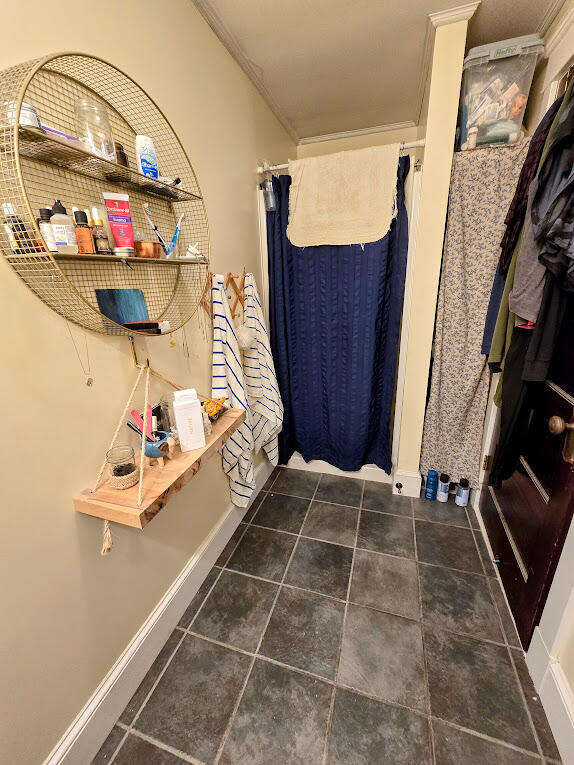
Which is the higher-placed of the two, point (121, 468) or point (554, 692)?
point (121, 468)

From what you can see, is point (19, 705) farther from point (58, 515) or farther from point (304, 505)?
point (304, 505)

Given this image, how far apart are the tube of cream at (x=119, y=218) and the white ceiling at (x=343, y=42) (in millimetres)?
1039

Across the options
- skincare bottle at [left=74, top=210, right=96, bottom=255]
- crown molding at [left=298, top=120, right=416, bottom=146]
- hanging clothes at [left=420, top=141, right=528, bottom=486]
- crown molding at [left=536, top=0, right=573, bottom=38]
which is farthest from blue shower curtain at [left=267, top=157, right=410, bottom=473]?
skincare bottle at [left=74, top=210, right=96, bottom=255]

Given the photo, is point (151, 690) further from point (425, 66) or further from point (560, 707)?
point (425, 66)

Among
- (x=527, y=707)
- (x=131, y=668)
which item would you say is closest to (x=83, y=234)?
(x=131, y=668)

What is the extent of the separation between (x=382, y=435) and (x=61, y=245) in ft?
Answer: 6.18

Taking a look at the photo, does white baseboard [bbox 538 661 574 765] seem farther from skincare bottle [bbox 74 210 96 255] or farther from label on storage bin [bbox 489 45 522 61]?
label on storage bin [bbox 489 45 522 61]

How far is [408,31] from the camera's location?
1.35 meters

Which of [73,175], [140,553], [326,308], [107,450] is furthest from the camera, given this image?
[326,308]

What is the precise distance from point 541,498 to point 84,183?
1.80 metres

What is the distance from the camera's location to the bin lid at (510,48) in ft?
4.27

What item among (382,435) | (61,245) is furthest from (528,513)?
(61,245)

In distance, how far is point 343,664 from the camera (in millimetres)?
1150

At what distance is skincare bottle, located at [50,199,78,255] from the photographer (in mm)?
691
